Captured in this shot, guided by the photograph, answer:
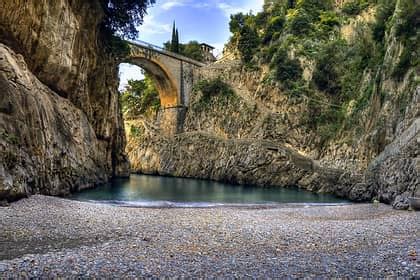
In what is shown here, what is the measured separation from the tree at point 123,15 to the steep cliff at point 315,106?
19087 mm

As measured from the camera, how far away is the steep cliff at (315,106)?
81.1ft

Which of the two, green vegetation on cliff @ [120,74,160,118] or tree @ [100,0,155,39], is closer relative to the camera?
tree @ [100,0,155,39]

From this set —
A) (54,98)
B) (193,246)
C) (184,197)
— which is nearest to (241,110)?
(184,197)

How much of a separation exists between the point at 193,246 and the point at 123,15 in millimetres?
32035

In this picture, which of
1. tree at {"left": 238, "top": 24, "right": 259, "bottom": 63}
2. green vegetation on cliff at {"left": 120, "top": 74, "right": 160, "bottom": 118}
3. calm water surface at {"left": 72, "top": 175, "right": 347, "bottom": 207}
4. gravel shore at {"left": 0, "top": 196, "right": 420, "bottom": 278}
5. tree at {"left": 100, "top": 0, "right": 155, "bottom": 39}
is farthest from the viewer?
green vegetation on cliff at {"left": 120, "top": 74, "right": 160, "bottom": 118}

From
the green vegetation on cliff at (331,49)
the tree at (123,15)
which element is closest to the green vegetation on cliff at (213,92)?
the green vegetation on cliff at (331,49)

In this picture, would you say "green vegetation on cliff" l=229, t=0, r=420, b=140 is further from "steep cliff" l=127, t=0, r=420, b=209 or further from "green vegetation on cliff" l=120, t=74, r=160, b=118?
"green vegetation on cliff" l=120, t=74, r=160, b=118

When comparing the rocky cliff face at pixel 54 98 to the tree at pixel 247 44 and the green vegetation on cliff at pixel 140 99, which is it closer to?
the tree at pixel 247 44

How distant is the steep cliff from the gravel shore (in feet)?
28.7

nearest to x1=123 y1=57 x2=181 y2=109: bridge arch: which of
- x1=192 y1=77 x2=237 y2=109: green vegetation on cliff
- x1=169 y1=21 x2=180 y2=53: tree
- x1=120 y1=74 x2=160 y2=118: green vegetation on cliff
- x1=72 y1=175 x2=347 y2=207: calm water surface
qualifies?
x1=192 y1=77 x2=237 y2=109: green vegetation on cliff

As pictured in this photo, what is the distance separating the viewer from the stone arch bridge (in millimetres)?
57375

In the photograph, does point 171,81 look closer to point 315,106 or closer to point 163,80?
point 163,80

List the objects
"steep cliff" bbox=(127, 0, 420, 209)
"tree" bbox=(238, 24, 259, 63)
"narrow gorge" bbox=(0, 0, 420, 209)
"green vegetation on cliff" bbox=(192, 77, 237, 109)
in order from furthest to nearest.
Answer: "tree" bbox=(238, 24, 259, 63)
"green vegetation on cliff" bbox=(192, 77, 237, 109)
"steep cliff" bbox=(127, 0, 420, 209)
"narrow gorge" bbox=(0, 0, 420, 209)

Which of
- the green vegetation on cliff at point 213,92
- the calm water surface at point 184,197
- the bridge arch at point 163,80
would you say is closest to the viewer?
the calm water surface at point 184,197
